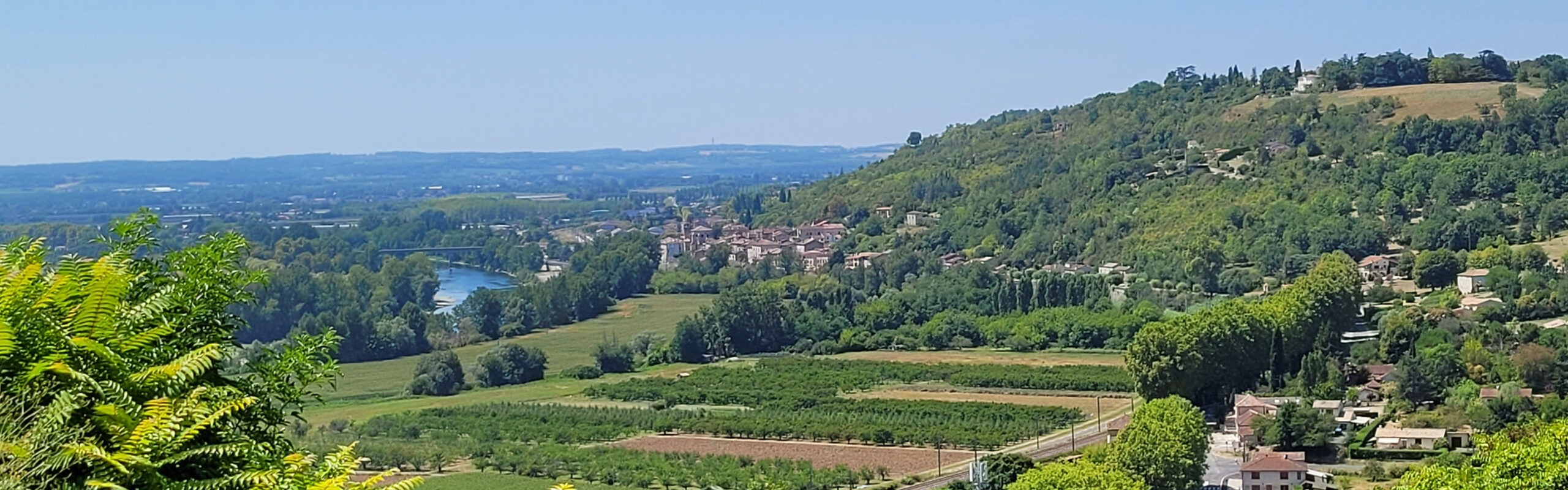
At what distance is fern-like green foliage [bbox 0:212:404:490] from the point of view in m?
4.03

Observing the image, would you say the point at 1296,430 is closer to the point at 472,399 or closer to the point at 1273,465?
the point at 1273,465

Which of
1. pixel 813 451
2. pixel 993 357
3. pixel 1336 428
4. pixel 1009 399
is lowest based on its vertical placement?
pixel 993 357

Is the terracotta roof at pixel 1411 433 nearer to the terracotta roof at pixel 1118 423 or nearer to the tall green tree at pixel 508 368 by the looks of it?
the terracotta roof at pixel 1118 423

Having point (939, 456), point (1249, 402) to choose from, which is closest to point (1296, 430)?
point (1249, 402)

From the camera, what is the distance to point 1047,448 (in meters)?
28.6

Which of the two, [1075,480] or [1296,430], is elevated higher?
[1075,480]

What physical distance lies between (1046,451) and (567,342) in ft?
78.2

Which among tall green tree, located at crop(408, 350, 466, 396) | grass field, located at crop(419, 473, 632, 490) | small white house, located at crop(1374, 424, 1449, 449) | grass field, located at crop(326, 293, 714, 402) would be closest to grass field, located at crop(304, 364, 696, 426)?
tall green tree, located at crop(408, 350, 466, 396)

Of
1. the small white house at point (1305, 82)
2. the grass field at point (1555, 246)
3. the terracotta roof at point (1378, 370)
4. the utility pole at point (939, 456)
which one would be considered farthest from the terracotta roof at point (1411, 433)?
the small white house at point (1305, 82)

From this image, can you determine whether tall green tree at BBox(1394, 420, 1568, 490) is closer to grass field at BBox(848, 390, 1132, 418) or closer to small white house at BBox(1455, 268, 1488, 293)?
grass field at BBox(848, 390, 1132, 418)

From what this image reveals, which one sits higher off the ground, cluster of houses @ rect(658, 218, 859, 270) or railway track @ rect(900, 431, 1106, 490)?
railway track @ rect(900, 431, 1106, 490)

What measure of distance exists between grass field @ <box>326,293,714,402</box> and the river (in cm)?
712

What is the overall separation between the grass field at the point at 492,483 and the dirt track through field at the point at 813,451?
2.92 m

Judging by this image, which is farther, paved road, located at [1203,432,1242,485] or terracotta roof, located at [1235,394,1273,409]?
terracotta roof, located at [1235,394,1273,409]
